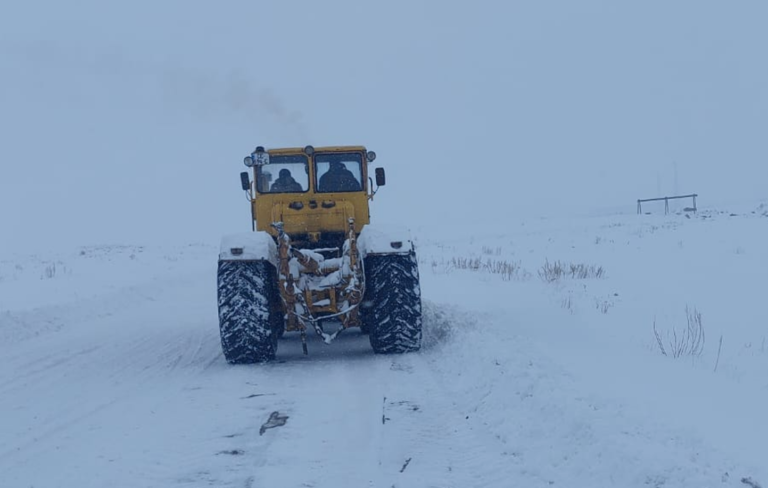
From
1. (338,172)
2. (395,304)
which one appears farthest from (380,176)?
(395,304)

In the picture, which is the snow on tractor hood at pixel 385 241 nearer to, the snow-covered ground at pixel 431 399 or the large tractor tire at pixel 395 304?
the large tractor tire at pixel 395 304

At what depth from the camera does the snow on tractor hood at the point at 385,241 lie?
8.94 m

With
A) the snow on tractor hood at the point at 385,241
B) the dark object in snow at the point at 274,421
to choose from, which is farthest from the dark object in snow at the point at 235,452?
the snow on tractor hood at the point at 385,241

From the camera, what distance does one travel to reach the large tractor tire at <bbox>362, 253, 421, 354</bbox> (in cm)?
889

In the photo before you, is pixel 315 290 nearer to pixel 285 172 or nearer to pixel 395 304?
pixel 395 304

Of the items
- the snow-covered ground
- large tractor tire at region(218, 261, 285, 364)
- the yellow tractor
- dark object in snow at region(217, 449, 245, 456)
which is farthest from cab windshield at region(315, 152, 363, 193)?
dark object in snow at region(217, 449, 245, 456)

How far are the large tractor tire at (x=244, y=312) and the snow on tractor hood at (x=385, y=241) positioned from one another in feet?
4.11

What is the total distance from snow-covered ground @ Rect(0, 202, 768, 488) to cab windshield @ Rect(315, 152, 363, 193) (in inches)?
86.3

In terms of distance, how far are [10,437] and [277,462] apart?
2177 millimetres

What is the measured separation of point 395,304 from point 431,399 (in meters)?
2.39

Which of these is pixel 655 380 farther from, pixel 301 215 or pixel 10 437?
pixel 301 215

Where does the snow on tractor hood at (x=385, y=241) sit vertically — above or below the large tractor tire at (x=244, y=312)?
above

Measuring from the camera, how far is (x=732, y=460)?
380 cm

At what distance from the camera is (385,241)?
9.01 m
